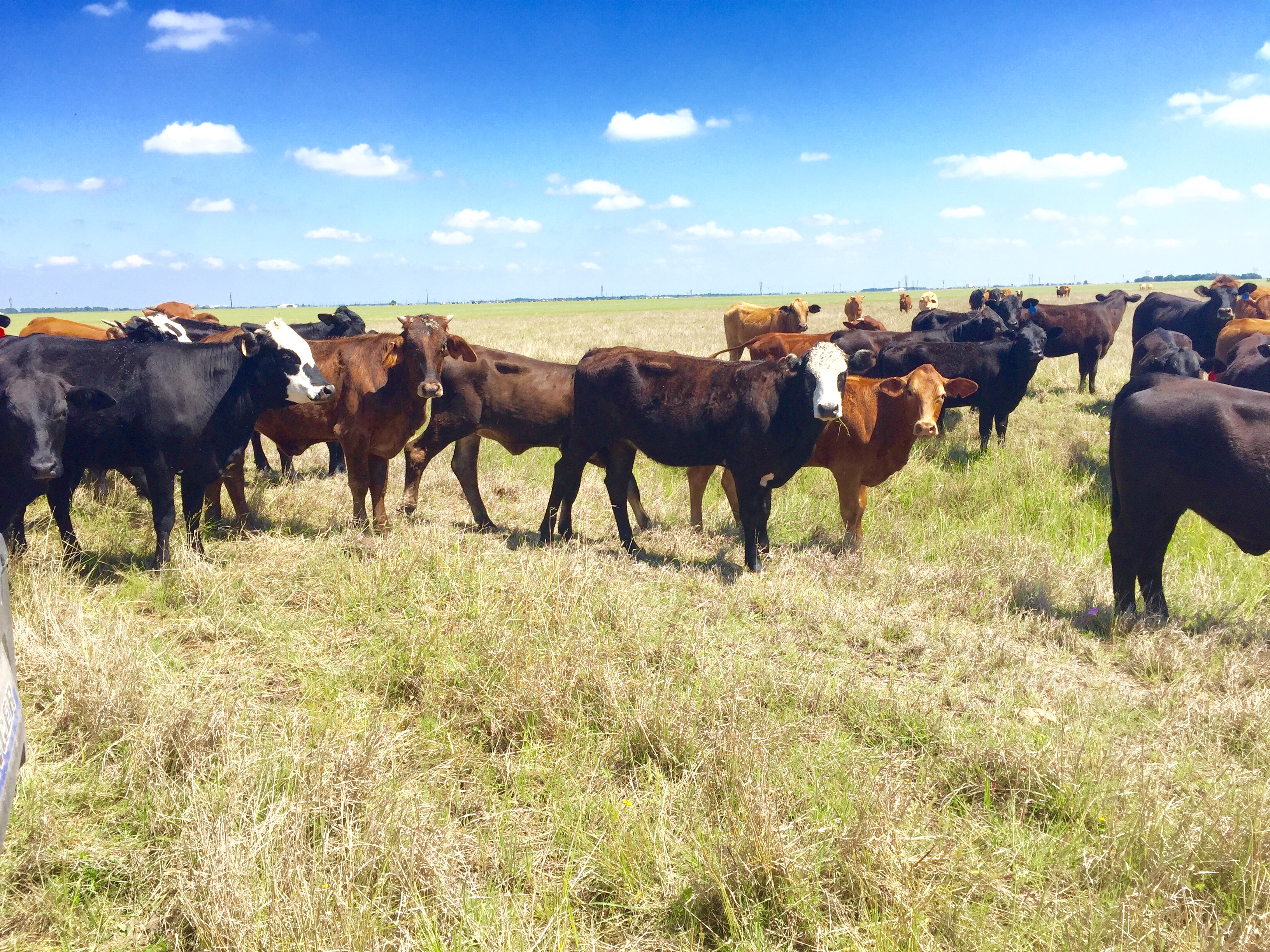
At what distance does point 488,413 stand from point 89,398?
12.3ft

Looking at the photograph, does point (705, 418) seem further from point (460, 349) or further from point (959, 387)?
point (959, 387)

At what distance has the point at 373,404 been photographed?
27.3ft

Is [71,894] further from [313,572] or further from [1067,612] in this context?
[1067,612]

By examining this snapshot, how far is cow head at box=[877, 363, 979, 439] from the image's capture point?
26.3 ft

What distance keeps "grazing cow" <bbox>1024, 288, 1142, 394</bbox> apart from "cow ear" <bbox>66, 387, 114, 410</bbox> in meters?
15.8

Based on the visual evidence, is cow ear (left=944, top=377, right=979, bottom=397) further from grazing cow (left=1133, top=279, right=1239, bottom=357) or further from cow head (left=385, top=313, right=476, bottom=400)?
grazing cow (left=1133, top=279, right=1239, bottom=357)

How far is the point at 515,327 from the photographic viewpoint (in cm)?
5012

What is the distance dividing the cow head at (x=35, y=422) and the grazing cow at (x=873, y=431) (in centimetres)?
533

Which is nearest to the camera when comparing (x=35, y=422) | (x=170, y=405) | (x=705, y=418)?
(x=35, y=422)

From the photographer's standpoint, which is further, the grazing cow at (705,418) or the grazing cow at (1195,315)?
the grazing cow at (1195,315)

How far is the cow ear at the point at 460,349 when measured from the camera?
8.41m

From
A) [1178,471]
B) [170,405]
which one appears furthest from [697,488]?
[170,405]

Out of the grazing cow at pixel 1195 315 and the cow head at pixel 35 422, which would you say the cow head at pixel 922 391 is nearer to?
the cow head at pixel 35 422

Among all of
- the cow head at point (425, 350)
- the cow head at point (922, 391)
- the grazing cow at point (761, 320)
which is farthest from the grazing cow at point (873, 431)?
the grazing cow at point (761, 320)
